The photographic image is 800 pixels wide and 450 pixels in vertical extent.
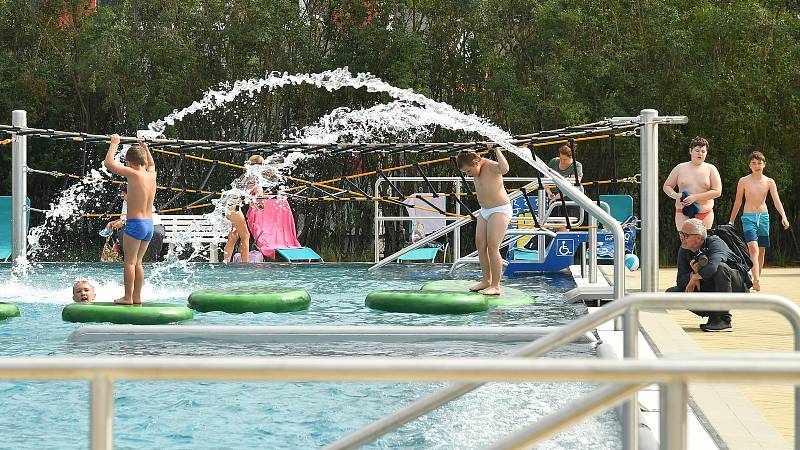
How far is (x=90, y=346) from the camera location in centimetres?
665

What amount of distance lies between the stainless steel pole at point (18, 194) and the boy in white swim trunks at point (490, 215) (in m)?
5.72

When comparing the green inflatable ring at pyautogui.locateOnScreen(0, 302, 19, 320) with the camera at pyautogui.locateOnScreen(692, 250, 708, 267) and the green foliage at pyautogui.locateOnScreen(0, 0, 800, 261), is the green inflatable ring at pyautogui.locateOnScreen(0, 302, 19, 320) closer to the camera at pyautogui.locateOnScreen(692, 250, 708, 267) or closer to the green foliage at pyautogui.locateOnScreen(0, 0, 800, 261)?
the camera at pyautogui.locateOnScreen(692, 250, 708, 267)

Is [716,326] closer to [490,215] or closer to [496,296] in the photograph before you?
[496,296]

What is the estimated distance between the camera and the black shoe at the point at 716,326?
26.1ft

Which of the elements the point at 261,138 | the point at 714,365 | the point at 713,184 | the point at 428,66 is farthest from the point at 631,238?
the point at 714,365

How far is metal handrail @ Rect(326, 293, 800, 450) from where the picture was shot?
8.92 feet

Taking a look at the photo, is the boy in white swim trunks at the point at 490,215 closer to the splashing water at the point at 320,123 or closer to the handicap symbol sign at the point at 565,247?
the handicap symbol sign at the point at 565,247

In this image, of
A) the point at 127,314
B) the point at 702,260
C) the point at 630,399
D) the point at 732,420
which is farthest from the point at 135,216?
the point at 630,399

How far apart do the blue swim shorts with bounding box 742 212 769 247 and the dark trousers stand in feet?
11.4

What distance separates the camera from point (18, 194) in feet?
42.4

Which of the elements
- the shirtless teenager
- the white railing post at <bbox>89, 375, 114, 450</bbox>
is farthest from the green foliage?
the white railing post at <bbox>89, 375, 114, 450</bbox>

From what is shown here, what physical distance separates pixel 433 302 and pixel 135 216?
7.92ft

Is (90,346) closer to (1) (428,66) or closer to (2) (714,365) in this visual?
(2) (714,365)

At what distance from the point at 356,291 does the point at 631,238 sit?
13.3ft
